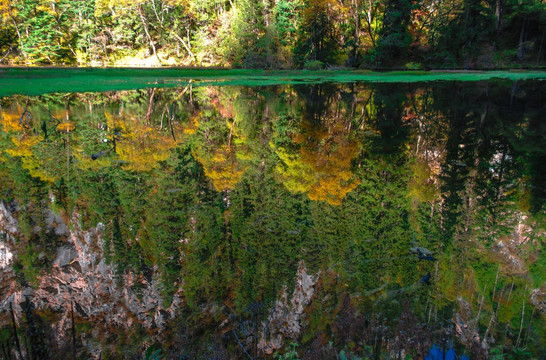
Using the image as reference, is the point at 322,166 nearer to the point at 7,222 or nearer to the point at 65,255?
the point at 65,255

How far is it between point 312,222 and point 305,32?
43351 mm

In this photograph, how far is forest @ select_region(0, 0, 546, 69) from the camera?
1606 inches

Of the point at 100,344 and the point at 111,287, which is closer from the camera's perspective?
the point at 100,344

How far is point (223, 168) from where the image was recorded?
6.77 meters

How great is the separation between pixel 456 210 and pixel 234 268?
332 centimetres

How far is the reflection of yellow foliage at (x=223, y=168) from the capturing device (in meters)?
6.14

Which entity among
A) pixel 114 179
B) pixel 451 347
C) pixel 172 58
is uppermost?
pixel 172 58

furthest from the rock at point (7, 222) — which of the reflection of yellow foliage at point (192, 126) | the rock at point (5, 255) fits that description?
the reflection of yellow foliage at point (192, 126)

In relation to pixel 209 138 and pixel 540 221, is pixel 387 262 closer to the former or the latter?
pixel 540 221

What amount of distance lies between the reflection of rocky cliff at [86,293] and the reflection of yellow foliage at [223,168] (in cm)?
253

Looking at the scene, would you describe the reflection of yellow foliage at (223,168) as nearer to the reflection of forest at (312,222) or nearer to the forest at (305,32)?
the reflection of forest at (312,222)

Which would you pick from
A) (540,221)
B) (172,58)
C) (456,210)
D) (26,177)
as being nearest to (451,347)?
(456,210)

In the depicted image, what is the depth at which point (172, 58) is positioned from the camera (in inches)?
2122

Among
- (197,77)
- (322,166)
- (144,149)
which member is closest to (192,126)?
(144,149)
